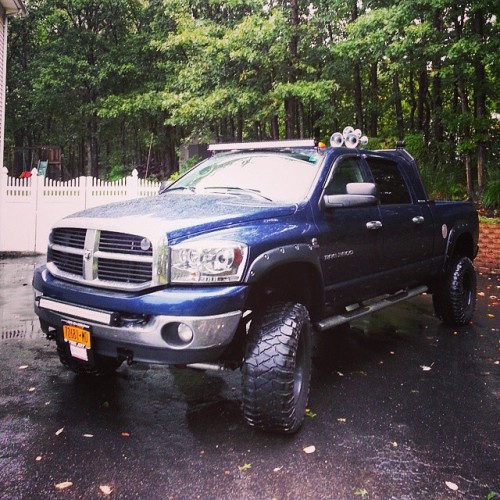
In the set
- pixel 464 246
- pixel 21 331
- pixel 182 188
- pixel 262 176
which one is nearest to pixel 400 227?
pixel 262 176

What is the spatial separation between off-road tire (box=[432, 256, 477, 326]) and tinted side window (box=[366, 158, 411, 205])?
127 cm

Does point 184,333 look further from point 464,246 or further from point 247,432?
point 464,246

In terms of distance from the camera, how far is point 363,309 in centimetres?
434

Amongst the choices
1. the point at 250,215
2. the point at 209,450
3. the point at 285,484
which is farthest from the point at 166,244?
the point at 285,484

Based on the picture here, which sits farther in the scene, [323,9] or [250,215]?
[323,9]

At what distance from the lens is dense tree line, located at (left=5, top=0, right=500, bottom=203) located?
1162cm

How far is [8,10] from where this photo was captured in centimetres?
1421

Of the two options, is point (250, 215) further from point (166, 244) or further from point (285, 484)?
Result: point (285, 484)

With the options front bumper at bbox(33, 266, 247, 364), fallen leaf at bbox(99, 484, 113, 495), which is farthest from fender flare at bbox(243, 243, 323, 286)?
fallen leaf at bbox(99, 484, 113, 495)

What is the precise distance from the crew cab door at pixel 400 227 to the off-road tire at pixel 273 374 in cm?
166

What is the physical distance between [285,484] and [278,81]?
14.1 m

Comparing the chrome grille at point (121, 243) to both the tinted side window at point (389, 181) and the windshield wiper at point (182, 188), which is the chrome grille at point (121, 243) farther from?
the tinted side window at point (389, 181)

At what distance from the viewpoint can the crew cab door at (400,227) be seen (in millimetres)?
4582

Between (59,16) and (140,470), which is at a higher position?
(59,16)
